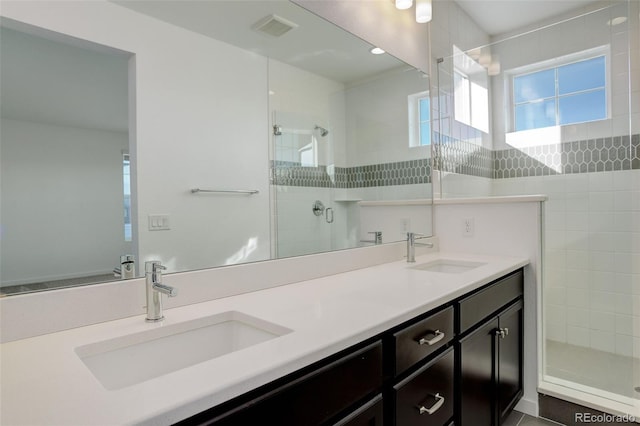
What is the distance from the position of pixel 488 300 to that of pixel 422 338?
1.92 ft

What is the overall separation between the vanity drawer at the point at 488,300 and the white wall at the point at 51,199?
1.17 metres

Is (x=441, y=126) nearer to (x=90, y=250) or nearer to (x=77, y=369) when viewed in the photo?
(x=90, y=250)

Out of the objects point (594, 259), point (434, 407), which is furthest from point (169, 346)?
point (594, 259)

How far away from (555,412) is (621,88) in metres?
2.13

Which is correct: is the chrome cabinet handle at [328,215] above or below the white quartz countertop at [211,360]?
above

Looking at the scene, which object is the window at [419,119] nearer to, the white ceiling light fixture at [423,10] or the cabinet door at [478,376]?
the white ceiling light fixture at [423,10]

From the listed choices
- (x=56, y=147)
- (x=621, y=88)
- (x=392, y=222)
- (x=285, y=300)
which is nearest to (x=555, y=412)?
(x=392, y=222)

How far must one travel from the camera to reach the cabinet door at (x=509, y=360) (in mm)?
1643

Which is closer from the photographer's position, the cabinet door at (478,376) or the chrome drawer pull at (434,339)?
the chrome drawer pull at (434,339)

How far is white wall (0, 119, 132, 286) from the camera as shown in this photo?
0.79 meters

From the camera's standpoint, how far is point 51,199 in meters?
0.80

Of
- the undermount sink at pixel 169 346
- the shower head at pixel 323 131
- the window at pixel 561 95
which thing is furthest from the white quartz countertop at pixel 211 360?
the window at pixel 561 95

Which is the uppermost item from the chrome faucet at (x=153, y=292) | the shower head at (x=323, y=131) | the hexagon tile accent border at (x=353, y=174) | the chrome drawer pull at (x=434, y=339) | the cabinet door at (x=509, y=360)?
the shower head at (x=323, y=131)

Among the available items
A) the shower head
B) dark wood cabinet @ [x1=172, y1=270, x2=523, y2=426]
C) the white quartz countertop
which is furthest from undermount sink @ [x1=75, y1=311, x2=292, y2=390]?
the shower head
